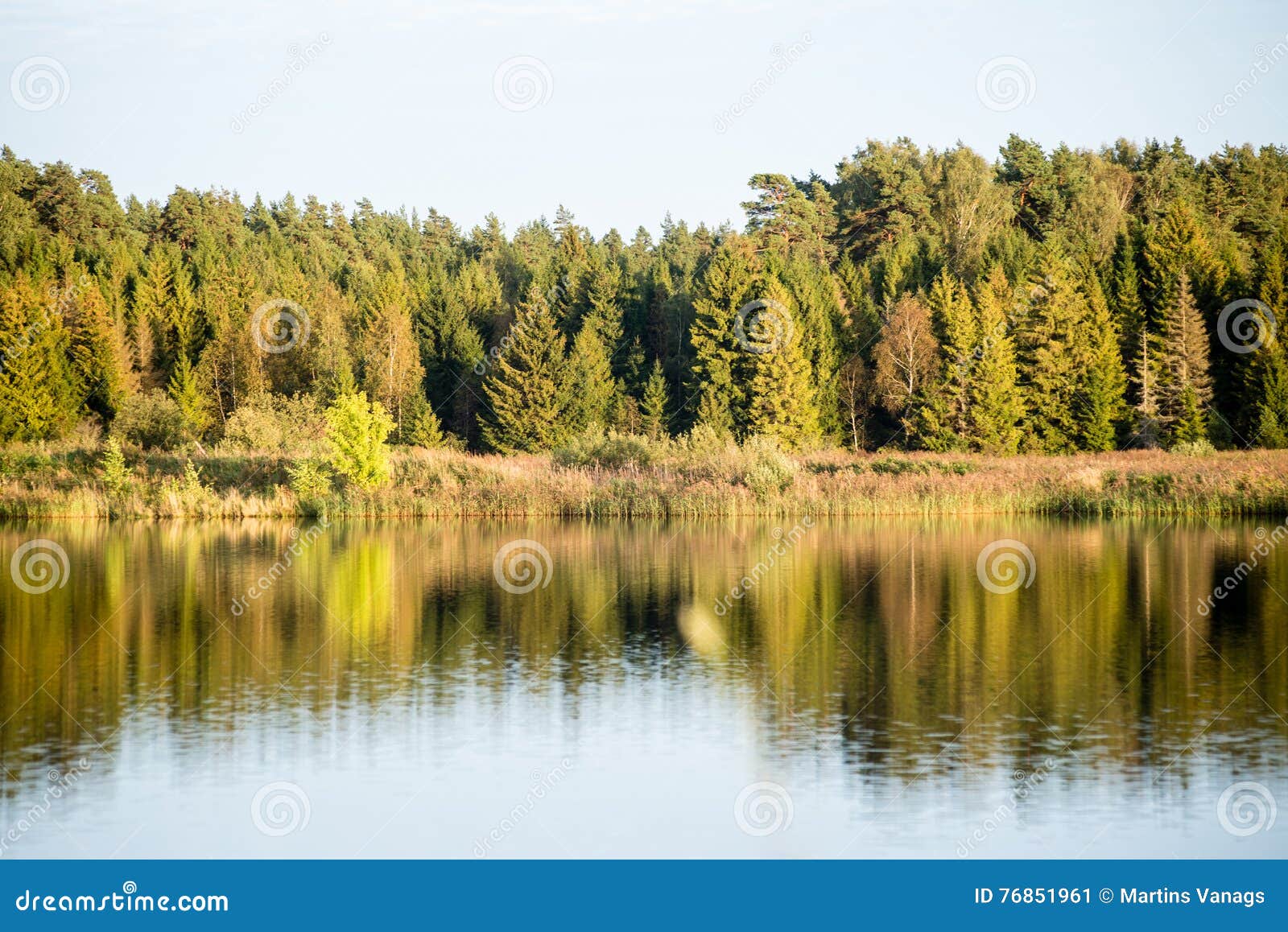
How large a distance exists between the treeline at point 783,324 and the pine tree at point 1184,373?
134 millimetres

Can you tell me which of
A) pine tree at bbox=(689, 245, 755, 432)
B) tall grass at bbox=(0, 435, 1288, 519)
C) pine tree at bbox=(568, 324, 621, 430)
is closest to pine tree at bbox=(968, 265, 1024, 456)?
pine tree at bbox=(689, 245, 755, 432)

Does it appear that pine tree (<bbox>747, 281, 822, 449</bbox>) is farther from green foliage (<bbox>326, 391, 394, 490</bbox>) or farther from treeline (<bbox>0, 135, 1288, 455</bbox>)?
green foliage (<bbox>326, 391, 394, 490</bbox>)

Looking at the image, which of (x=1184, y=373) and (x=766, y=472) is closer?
(x=766, y=472)

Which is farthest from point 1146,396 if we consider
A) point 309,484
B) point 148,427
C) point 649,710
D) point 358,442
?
point 649,710

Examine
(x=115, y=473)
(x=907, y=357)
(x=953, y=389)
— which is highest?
(x=907, y=357)

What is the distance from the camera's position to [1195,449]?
48.3m

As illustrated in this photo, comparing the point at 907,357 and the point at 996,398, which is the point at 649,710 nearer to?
the point at 996,398

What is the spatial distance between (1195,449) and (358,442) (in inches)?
1168

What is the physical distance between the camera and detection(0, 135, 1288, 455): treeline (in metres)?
56.5

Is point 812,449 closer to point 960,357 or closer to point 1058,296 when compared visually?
point 960,357

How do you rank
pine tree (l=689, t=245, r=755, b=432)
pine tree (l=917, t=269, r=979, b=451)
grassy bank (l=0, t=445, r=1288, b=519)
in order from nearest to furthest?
grassy bank (l=0, t=445, r=1288, b=519), pine tree (l=917, t=269, r=979, b=451), pine tree (l=689, t=245, r=755, b=432)

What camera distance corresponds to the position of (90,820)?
399 inches

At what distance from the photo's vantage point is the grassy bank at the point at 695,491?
3775 cm

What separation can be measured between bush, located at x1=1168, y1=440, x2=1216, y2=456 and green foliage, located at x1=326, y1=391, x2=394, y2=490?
28154 mm
